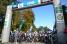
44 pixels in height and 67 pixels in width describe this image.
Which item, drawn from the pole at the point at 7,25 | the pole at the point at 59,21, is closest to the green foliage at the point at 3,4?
the pole at the point at 7,25

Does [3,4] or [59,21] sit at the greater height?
[3,4]

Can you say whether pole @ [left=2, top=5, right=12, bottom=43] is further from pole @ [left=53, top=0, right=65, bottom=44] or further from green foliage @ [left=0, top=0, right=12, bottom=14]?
pole @ [left=53, top=0, right=65, bottom=44]

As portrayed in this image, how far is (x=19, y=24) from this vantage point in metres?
12.3

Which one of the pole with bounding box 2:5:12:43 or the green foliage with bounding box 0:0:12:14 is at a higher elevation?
the green foliage with bounding box 0:0:12:14

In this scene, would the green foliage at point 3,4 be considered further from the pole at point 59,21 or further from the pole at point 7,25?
the pole at point 59,21

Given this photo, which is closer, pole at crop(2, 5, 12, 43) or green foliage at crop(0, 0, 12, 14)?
pole at crop(2, 5, 12, 43)

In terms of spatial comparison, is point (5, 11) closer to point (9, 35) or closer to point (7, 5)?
point (7, 5)

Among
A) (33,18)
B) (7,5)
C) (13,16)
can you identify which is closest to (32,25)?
(33,18)

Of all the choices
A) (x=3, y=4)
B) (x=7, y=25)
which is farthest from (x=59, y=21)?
(x=3, y=4)

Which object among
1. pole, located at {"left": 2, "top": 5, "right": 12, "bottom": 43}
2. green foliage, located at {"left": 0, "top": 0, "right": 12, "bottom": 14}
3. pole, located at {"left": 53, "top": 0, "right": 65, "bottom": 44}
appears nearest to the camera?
pole, located at {"left": 53, "top": 0, "right": 65, "bottom": 44}

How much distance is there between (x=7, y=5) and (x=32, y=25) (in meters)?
2.31

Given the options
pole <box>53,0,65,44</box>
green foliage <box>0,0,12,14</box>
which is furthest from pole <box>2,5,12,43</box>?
pole <box>53,0,65,44</box>

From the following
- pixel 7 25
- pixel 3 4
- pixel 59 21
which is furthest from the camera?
pixel 3 4

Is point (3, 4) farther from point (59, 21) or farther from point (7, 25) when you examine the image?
point (59, 21)
